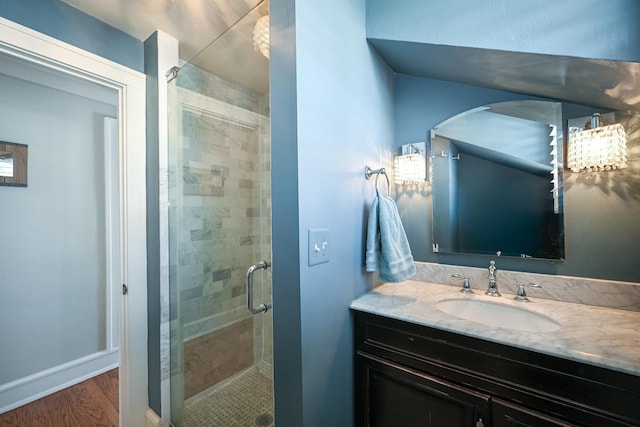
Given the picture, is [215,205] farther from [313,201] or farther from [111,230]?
[111,230]

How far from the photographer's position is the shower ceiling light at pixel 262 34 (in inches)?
44.9

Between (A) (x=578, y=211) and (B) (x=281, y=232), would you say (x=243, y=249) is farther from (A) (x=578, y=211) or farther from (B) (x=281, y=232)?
(A) (x=578, y=211)

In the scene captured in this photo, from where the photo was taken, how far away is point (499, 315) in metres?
1.22

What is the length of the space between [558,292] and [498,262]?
26 centimetres

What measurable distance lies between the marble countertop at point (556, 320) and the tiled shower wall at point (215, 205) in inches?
33.3

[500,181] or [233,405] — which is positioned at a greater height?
[500,181]

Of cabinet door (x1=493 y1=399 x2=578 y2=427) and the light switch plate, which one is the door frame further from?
cabinet door (x1=493 y1=399 x2=578 y2=427)

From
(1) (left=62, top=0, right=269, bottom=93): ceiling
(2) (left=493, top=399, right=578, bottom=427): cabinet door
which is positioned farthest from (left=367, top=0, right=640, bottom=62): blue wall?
(2) (left=493, top=399, right=578, bottom=427): cabinet door


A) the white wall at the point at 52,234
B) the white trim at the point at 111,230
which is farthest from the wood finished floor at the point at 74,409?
the white trim at the point at 111,230

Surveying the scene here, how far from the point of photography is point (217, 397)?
5.17 ft

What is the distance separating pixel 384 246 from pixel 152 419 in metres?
1.73

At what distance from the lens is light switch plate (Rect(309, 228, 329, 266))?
0.93m

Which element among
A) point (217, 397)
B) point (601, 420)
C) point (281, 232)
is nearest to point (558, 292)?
point (601, 420)

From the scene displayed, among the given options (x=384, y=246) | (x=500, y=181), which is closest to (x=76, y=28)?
(x=384, y=246)
